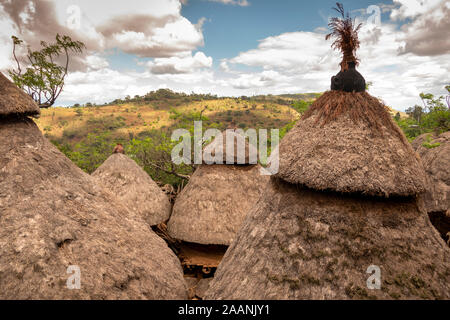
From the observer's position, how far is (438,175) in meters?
8.34

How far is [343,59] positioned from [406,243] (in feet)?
7.93

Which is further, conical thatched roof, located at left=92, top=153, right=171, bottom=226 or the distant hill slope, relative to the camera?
the distant hill slope

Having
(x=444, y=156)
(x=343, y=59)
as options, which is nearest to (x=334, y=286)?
(x=343, y=59)

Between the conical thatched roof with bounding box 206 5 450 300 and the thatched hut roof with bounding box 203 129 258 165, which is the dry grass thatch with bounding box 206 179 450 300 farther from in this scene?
the thatched hut roof with bounding box 203 129 258 165

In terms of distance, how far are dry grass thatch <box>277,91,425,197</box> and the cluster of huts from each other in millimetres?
14

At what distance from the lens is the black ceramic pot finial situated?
3639 mm

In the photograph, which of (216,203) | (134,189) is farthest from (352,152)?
(134,189)

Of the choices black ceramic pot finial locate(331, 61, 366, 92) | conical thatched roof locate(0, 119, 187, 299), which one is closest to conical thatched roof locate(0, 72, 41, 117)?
conical thatched roof locate(0, 119, 187, 299)

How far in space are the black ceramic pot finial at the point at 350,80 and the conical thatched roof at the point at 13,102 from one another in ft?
15.3

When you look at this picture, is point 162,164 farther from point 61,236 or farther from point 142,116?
point 142,116

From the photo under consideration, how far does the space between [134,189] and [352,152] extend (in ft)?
24.6

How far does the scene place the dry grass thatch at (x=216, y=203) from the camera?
742 centimetres

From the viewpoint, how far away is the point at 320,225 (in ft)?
10.3
